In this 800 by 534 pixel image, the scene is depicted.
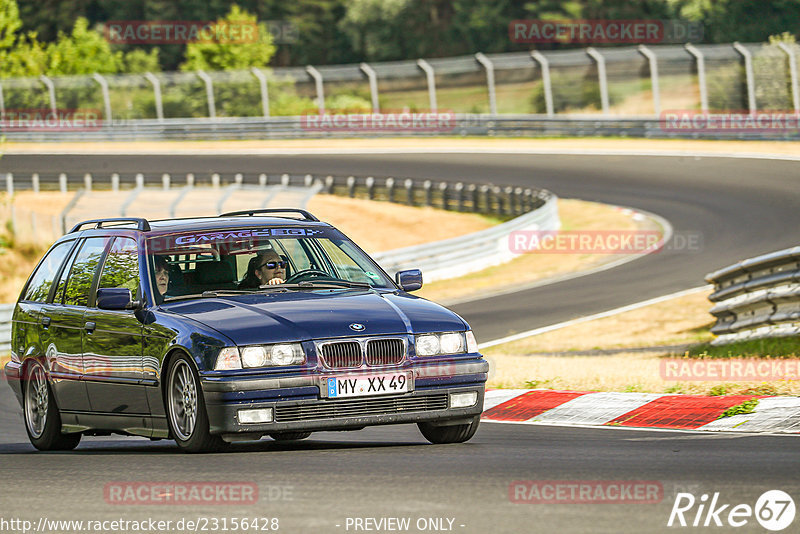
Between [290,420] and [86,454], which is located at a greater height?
[290,420]

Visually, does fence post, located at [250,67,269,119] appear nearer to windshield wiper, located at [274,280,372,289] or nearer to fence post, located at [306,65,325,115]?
fence post, located at [306,65,325,115]

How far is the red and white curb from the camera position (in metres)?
8.42

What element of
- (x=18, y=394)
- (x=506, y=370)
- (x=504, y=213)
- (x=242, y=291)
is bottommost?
(x=504, y=213)

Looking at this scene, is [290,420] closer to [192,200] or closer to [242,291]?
[242,291]

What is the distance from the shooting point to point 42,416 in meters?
9.47

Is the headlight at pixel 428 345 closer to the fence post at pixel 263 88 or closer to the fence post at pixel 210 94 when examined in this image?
the fence post at pixel 263 88

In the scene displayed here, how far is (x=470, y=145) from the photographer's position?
49250 millimetres

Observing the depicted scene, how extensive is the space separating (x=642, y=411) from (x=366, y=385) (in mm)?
2621

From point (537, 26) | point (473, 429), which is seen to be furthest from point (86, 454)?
point (537, 26)

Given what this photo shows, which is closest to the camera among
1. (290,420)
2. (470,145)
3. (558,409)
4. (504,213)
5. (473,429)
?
(290,420)

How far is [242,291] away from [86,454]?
4.97ft

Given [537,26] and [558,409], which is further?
[537,26]

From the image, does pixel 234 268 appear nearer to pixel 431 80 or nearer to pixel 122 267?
pixel 122 267

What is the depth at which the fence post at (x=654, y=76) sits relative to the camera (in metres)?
46.6
